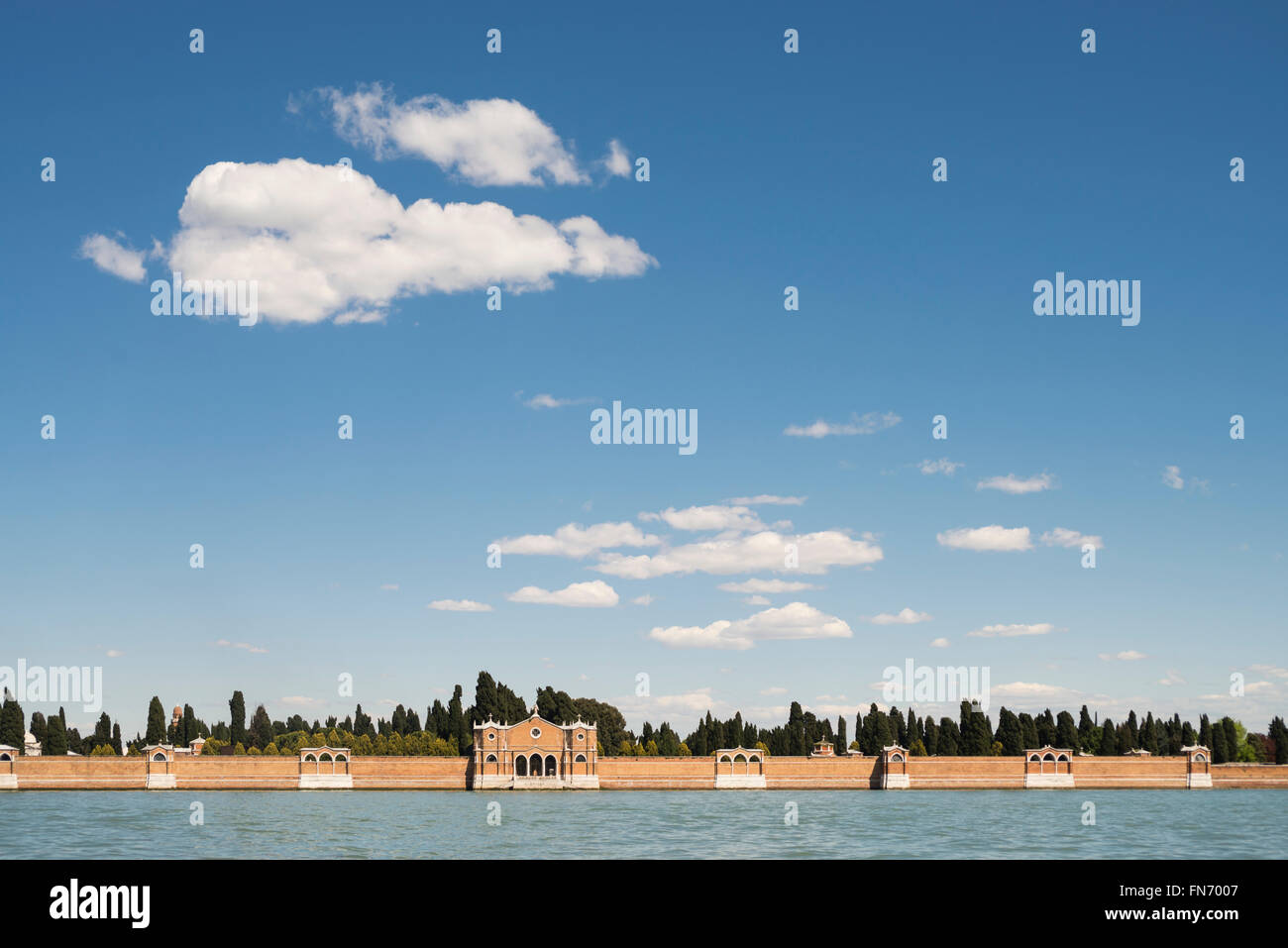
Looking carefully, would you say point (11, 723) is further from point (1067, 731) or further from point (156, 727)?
point (1067, 731)

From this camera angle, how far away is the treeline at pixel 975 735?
79062 mm

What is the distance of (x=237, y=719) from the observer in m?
89.9

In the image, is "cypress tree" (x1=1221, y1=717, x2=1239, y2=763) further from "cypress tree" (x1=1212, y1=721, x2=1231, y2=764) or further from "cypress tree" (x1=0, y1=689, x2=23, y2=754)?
"cypress tree" (x1=0, y1=689, x2=23, y2=754)

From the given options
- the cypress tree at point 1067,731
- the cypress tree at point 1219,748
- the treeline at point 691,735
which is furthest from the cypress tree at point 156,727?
the cypress tree at point 1219,748

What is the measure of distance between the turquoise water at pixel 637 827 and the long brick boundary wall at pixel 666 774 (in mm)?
4330

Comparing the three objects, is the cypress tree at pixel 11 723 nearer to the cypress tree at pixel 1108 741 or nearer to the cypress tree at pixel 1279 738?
the cypress tree at pixel 1108 741

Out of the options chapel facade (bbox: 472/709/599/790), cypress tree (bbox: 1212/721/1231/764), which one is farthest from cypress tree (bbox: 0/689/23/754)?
cypress tree (bbox: 1212/721/1231/764)

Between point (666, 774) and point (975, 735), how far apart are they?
22231 mm

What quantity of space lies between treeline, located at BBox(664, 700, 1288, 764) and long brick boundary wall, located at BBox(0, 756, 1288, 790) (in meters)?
3.12

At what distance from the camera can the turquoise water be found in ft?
101
